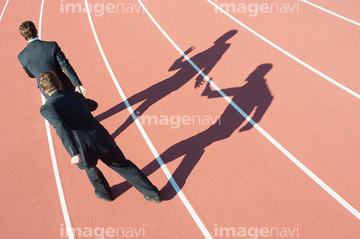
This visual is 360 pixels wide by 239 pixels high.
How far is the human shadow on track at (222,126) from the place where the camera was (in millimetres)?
4806

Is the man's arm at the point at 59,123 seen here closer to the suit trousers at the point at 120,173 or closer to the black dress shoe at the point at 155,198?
the suit trousers at the point at 120,173

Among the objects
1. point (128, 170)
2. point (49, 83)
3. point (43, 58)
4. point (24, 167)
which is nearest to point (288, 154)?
point (128, 170)

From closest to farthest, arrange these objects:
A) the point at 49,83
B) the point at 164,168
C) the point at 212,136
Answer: the point at 49,83 → the point at 164,168 → the point at 212,136

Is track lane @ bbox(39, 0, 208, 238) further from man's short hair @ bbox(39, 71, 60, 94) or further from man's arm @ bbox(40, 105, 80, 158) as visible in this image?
man's short hair @ bbox(39, 71, 60, 94)

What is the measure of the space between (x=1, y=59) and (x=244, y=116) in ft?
27.1

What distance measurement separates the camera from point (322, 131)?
4.96 metres

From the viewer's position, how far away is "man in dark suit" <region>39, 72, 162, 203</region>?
10.1 feet

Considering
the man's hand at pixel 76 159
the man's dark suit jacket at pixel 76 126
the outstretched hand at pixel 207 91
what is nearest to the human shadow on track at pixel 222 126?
the outstretched hand at pixel 207 91

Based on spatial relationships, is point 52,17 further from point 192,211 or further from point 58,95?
point 192,211

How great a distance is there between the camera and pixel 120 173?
12.9ft

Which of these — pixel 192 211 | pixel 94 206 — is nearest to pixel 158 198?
pixel 192 211

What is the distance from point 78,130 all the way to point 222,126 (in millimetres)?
2927

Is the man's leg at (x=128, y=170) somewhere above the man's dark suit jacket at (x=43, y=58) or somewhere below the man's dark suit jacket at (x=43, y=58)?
below

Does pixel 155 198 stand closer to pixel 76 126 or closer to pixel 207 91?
pixel 76 126
